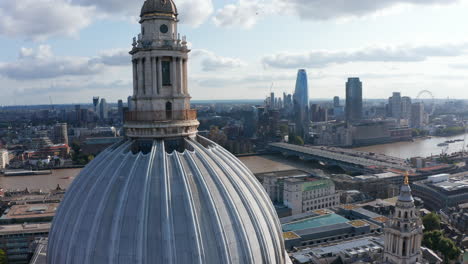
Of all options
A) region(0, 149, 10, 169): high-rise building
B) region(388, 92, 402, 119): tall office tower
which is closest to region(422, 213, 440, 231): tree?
region(0, 149, 10, 169): high-rise building

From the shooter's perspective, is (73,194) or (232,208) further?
(73,194)

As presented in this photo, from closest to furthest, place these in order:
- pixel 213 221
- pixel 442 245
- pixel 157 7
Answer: pixel 213 221, pixel 157 7, pixel 442 245

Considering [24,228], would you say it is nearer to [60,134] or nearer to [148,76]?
→ [148,76]

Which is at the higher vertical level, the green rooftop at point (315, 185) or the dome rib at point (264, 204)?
the dome rib at point (264, 204)

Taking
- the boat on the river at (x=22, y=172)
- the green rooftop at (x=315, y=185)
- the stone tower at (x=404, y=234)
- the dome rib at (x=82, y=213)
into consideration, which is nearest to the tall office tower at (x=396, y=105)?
the green rooftop at (x=315, y=185)

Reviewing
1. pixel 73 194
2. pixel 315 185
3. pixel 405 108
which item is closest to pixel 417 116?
pixel 405 108

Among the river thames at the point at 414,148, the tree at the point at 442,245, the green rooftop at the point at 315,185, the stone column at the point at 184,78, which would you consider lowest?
the river thames at the point at 414,148

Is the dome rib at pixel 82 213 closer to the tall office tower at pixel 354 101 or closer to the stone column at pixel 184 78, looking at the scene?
the stone column at pixel 184 78
